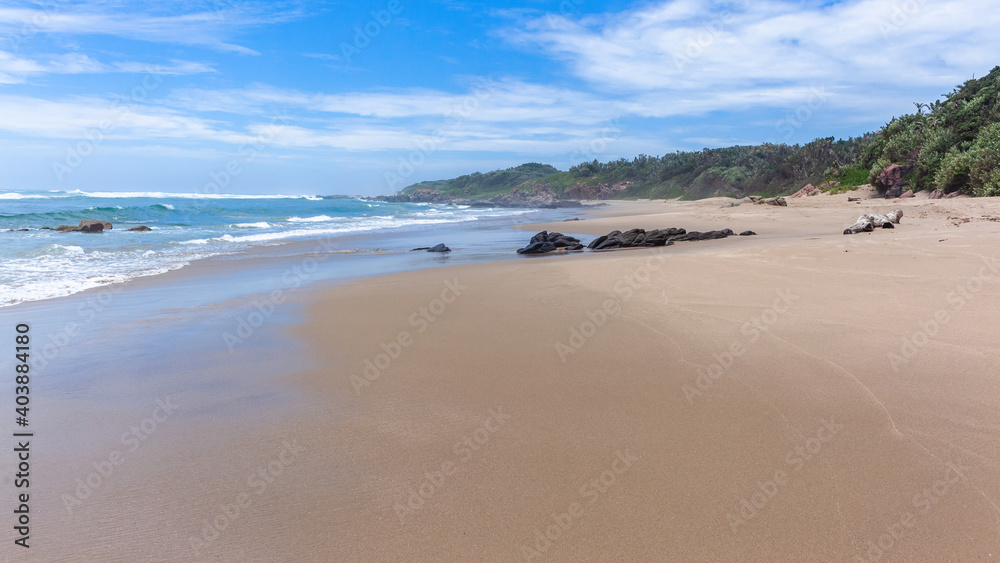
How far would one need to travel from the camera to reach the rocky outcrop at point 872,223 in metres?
11.8

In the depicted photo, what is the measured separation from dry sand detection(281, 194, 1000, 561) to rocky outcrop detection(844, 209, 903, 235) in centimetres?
560

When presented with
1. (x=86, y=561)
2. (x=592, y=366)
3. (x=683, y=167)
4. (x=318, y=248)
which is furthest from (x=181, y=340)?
(x=683, y=167)

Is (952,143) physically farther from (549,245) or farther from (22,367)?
(22,367)

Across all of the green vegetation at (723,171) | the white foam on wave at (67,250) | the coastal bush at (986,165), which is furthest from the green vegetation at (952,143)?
the white foam on wave at (67,250)

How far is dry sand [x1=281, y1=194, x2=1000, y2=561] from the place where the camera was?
231 cm

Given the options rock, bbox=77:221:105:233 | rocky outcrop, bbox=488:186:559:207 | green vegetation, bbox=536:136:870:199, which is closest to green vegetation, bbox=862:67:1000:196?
green vegetation, bbox=536:136:870:199

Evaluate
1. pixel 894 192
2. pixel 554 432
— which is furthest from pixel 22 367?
pixel 894 192

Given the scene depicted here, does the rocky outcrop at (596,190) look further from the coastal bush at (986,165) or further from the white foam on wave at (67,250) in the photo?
the white foam on wave at (67,250)

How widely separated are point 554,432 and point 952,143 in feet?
86.7

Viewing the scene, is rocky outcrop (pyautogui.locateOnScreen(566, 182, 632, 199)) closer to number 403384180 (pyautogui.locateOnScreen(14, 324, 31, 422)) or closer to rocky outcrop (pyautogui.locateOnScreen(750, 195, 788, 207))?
rocky outcrop (pyautogui.locateOnScreen(750, 195, 788, 207))

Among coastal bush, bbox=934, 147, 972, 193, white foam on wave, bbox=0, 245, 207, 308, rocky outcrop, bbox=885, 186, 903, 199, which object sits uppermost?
coastal bush, bbox=934, 147, 972, 193

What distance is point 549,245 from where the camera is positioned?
14.3m

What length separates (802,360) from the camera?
13.7ft

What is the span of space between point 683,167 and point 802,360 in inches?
2914
